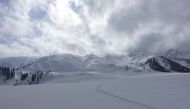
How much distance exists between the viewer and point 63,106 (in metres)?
13.1

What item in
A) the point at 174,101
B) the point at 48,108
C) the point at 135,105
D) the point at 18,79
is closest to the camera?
the point at 48,108

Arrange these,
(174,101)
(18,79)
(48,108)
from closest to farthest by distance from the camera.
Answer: (48,108) < (174,101) < (18,79)

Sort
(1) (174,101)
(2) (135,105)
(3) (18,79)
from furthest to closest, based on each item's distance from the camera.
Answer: (3) (18,79)
(1) (174,101)
(2) (135,105)

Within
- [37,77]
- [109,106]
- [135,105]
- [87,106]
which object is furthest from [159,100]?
[37,77]

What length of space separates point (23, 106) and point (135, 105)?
6.25m

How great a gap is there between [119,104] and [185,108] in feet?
11.8

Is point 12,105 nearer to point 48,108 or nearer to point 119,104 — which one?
point 48,108

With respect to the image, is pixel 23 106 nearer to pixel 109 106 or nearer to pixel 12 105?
pixel 12 105

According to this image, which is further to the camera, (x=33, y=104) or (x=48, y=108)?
(x=33, y=104)

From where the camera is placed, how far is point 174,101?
14.7m

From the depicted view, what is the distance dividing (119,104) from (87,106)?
78.9 inches

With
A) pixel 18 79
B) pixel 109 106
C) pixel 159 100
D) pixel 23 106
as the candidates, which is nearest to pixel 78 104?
pixel 109 106

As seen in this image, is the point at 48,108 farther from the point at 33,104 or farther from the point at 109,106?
the point at 109,106

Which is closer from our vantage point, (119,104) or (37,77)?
(119,104)
